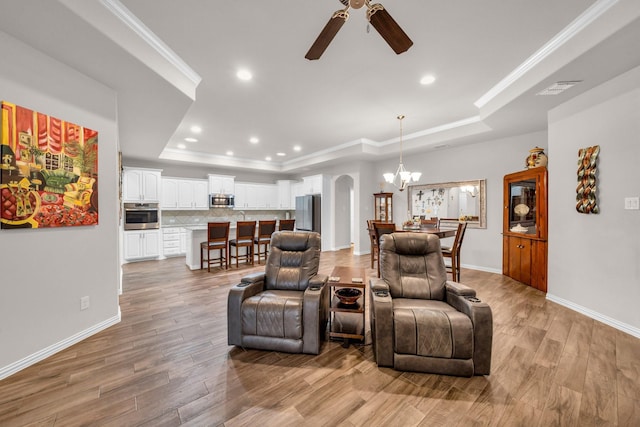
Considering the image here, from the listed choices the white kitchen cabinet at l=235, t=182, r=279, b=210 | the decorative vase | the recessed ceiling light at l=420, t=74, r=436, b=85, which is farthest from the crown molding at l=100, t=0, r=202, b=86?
the white kitchen cabinet at l=235, t=182, r=279, b=210

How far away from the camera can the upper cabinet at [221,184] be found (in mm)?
7730

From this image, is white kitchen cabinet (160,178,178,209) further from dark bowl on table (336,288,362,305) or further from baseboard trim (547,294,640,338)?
baseboard trim (547,294,640,338)

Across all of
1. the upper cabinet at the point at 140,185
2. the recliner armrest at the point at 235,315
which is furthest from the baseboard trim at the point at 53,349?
the upper cabinet at the point at 140,185

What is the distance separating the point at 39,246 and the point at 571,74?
5402 millimetres

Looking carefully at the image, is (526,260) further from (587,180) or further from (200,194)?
(200,194)

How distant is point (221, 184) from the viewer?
7895 millimetres

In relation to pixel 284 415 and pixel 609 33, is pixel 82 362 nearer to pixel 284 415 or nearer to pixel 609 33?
pixel 284 415

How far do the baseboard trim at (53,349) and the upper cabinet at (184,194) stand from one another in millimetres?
4831

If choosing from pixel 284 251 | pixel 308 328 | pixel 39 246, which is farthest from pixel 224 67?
pixel 308 328

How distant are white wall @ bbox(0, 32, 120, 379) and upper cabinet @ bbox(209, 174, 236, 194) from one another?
4971mm

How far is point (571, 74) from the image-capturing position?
2.65m

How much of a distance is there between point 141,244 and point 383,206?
6.32 metres

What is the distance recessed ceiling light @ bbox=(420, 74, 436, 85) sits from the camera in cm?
318

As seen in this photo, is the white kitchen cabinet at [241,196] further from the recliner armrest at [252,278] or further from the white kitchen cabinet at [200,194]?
the recliner armrest at [252,278]
